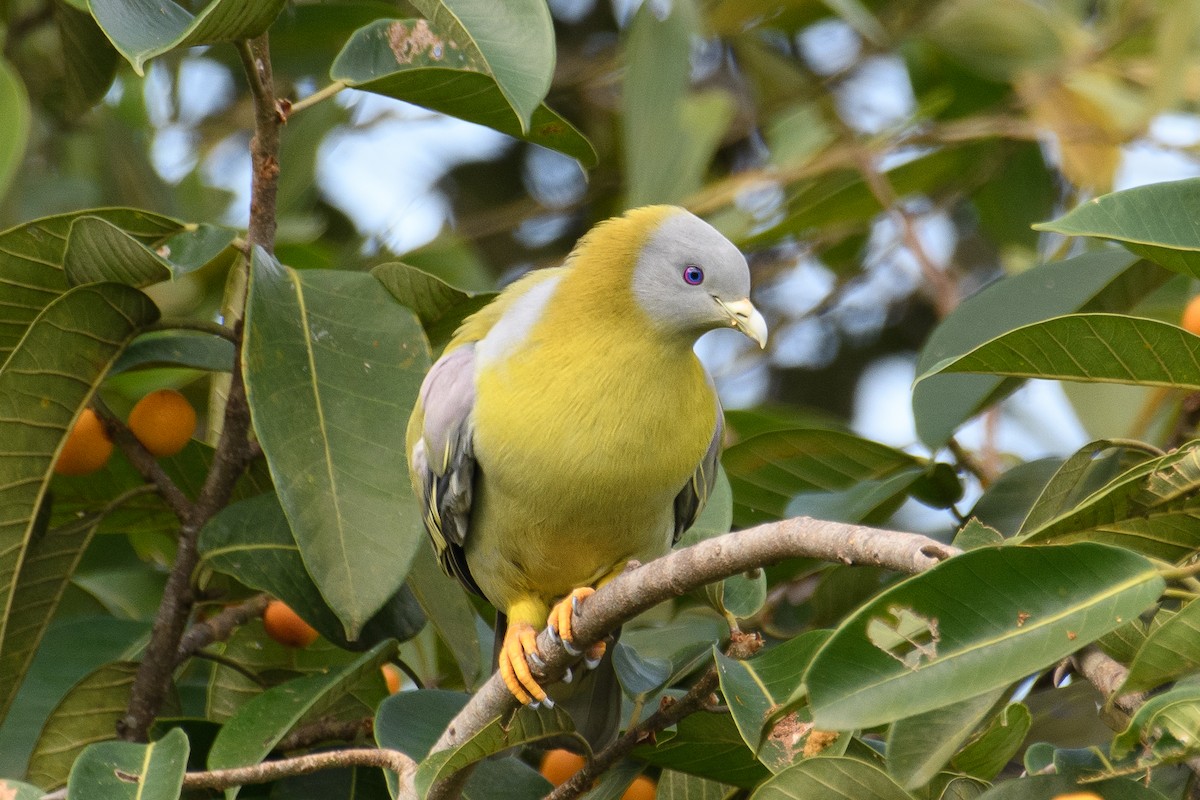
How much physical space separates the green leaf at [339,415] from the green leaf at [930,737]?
99 centimetres

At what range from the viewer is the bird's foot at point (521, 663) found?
2.22m

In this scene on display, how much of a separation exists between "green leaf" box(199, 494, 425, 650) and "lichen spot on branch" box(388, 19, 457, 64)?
0.91 m

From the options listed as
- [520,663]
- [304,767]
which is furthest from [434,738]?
[304,767]

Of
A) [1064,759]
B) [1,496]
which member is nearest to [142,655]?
[1,496]

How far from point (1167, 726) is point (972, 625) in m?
0.23

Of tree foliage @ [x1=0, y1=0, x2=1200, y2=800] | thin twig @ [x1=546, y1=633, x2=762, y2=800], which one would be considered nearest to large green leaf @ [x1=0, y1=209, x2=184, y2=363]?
tree foliage @ [x1=0, y1=0, x2=1200, y2=800]

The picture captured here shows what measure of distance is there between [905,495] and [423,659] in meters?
1.13

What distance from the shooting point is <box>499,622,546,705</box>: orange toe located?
2.22 m

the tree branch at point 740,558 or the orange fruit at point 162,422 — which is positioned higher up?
the tree branch at point 740,558

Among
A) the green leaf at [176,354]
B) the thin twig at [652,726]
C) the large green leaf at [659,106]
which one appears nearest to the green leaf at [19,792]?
the thin twig at [652,726]

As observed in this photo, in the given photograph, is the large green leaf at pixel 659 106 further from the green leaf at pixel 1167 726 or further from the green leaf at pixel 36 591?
the green leaf at pixel 1167 726

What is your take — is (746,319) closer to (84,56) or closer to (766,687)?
(766,687)

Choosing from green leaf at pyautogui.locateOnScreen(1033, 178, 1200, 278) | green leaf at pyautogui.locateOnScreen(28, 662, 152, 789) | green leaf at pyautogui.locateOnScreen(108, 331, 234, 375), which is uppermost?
green leaf at pyautogui.locateOnScreen(1033, 178, 1200, 278)

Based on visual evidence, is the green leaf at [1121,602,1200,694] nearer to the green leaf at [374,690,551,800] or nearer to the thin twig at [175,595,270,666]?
the green leaf at [374,690,551,800]
